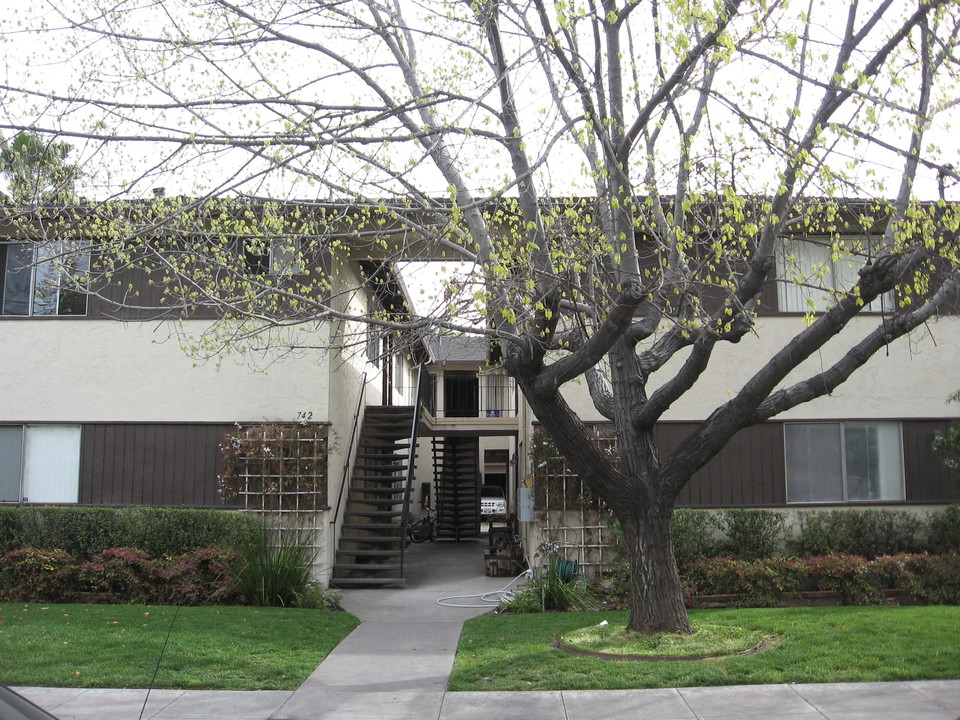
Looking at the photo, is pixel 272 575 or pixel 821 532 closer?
pixel 272 575

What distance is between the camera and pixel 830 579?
11711 mm

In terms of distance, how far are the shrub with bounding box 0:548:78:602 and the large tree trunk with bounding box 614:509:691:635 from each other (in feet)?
24.5

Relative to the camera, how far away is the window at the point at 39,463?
13.7m

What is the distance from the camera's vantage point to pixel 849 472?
13.6 m

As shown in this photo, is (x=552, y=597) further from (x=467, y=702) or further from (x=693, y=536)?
(x=467, y=702)

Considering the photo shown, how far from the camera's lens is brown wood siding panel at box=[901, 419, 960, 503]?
13438mm

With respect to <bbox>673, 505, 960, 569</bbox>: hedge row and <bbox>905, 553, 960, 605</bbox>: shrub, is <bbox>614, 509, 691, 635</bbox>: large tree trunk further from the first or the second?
<bbox>905, 553, 960, 605</bbox>: shrub

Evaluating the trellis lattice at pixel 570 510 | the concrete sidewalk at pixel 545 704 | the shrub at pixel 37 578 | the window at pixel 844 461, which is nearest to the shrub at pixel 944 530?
the window at pixel 844 461

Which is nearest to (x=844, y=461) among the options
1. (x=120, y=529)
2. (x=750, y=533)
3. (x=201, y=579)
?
(x=750, y=533)

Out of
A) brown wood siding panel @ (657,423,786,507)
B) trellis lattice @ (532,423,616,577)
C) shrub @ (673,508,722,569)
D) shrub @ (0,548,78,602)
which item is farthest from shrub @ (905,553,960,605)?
shrub @ (0,548,78,602)

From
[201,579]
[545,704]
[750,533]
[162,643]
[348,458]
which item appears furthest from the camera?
[348,458]

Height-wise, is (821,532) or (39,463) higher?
(39,463)

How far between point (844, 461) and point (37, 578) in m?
11.4

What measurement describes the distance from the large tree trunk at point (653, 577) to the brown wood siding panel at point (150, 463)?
6.87m
